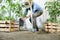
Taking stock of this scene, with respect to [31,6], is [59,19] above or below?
below

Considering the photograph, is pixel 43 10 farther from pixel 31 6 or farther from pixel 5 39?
pixel 5 39

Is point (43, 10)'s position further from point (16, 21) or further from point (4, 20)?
point (4, 20)

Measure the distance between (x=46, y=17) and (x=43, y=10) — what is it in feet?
0.87

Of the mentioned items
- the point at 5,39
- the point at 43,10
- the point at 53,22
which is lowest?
the point at 5,39

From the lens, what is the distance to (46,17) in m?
5.58

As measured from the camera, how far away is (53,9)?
18.0 ft

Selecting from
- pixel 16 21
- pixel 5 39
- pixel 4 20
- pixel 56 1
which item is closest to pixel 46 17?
pixel 56 1

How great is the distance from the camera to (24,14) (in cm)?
551

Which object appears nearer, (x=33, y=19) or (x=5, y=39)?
(x=5, y=39)

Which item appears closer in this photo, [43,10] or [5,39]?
→ [5,39]

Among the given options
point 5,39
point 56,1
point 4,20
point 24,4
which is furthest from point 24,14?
point 5,39

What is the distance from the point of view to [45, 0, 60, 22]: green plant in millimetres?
5473

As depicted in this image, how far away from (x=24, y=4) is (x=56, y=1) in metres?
1.08

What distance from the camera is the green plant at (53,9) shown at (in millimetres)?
5473
